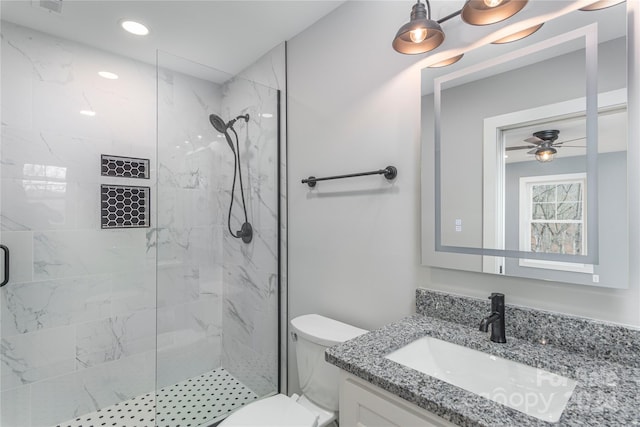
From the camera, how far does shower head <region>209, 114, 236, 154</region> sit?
196 cm

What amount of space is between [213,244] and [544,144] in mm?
1832

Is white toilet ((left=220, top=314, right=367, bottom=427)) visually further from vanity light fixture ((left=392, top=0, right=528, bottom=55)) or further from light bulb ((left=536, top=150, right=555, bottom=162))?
vanity light fixture ((left=392, top=0, right=528, bottom=55))

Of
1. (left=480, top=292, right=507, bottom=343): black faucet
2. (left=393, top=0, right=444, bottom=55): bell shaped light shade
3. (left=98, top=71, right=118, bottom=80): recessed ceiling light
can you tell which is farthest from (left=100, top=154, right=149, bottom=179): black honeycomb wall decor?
(left=480, top=292, right=507, bottom=343): black faucet


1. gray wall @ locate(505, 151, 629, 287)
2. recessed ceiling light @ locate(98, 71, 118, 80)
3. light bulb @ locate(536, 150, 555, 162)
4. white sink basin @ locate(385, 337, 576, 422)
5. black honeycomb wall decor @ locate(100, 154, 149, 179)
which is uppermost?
recessed ceiling light @ locate(98, 71, 118, 80)

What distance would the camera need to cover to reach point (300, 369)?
1.62 m

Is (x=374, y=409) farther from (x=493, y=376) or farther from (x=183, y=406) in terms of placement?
(x=183, y=406)

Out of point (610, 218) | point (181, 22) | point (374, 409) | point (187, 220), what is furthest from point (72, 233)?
point (610, 218)

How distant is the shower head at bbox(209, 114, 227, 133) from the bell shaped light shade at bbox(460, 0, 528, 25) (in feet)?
4.77

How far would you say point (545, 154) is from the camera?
106 cm

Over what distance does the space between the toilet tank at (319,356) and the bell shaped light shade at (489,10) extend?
1368 millimetres

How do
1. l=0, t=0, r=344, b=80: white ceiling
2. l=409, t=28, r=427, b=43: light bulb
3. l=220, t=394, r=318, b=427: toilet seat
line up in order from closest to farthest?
1. l=409, t=28, r=427, b=43: light bulb
2. l=220, t=394, r=318, b=427: toilet seat
3. l=0, t=0, r=344, b=80: white ceiling

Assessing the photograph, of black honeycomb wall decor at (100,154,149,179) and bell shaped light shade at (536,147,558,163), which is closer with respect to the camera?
bell shaped light shade at (536,147,558,163)

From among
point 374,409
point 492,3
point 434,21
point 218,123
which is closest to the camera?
point 374,409

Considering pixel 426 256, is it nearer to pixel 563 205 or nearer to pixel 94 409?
pixel 563 205
